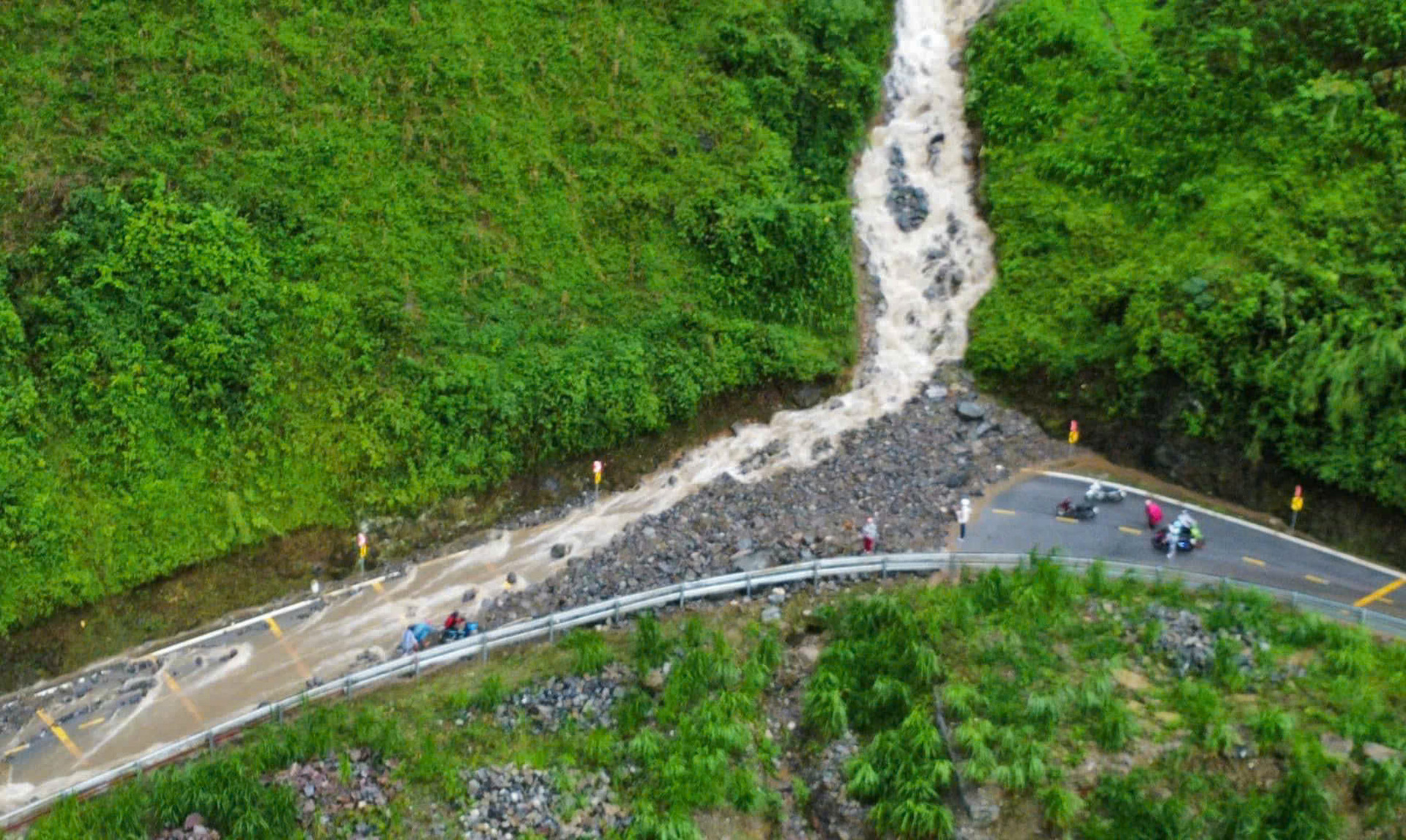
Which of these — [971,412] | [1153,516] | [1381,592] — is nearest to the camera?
[1381,592]

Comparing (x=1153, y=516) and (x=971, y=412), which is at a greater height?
(x=971, y=412)

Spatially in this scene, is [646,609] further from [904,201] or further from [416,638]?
[904,201]

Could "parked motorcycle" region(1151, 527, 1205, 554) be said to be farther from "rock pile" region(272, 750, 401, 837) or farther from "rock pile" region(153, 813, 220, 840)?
"rock pile" region(153, 813, 220, 840)

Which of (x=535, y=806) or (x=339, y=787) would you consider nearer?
(x=535, y=806)

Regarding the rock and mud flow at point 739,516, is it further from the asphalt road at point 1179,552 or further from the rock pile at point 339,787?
the rock pile at point 339,787

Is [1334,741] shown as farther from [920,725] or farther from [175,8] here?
[175,8]

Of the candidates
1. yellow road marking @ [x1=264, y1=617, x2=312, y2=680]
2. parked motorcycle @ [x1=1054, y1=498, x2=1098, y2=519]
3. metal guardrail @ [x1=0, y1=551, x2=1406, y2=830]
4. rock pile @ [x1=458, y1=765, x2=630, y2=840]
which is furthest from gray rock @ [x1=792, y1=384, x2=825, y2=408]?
yellow road marking @ [x1=264, y1=617, x2=312, y2=680]

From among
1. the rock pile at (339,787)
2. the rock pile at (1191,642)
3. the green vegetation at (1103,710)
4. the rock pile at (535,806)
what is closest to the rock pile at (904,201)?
the green vegetation at (1103,710)

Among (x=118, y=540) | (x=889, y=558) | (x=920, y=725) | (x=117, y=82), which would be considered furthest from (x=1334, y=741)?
(x=117, y=82)

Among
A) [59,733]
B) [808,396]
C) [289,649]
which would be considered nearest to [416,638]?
[289,649]
